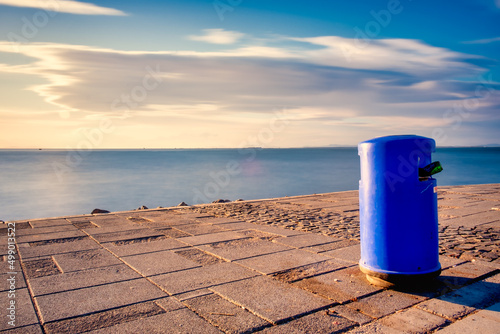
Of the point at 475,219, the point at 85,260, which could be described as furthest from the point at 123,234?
the point at 475,219

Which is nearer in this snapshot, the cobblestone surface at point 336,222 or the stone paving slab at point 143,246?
the cobblestone surface at point 336,222

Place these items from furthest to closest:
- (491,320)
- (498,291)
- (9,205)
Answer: (9,205) < (498,291) < (491,320)

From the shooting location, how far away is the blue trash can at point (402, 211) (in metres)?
3.41

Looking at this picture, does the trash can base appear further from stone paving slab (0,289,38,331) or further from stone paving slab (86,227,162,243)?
stone paving slab (86,227,162,243)

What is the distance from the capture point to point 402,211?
135 inches

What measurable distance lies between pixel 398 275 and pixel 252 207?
6056 mm

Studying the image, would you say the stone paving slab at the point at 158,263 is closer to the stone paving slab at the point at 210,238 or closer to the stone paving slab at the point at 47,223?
the stone paving slab at the point at 210,238

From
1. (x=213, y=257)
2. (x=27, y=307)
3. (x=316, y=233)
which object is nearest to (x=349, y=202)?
(x=316, y=233)

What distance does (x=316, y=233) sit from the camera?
6113 mm

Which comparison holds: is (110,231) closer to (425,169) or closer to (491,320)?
(425,169)

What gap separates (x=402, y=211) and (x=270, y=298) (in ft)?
4.75

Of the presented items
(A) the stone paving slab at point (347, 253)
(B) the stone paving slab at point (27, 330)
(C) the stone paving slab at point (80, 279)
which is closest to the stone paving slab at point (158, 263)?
(C) the stone paving slab at point (80, 279)

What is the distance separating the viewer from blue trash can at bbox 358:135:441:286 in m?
3.41

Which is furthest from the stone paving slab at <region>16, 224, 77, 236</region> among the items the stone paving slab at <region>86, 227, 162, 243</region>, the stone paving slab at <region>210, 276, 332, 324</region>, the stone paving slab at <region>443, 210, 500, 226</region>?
the stone paving slab at <region>443, 210, 500, 226</region>
